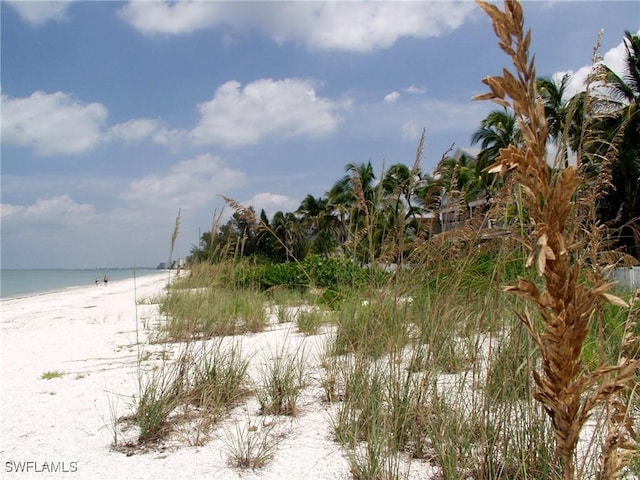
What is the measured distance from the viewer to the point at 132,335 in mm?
8477

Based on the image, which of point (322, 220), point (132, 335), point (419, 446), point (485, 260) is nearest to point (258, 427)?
point (419, 446)

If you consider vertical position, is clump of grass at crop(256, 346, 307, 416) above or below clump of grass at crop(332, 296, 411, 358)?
below

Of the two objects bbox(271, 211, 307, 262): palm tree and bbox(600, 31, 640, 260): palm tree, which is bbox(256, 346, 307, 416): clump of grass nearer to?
bbox(271, 211, 307, 262): palm tree

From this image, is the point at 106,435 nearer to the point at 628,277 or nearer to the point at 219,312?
the point at 219,312

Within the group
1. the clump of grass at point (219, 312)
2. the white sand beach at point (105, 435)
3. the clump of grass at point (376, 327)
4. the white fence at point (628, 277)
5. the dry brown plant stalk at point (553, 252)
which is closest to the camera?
the dry brown plant stalk at point (553, 252)

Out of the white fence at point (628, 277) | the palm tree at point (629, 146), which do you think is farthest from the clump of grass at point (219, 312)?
the palm tree at point (629, 146)

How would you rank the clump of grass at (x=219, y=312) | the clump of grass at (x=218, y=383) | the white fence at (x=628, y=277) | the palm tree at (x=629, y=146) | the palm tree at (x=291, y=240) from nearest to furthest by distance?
the palm tree at (x=291, y=240) → the clump of grass at (x=218, y=383) → the white fence at (x=628, y=277) → the clump of grass at (x=219, y=312) → the palm tree at (x=629, y=146)

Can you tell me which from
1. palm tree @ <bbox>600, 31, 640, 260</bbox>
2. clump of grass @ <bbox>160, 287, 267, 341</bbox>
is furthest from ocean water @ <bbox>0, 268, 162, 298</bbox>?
palm tree @ <bbox>600, 31, 640, 260</bbox>

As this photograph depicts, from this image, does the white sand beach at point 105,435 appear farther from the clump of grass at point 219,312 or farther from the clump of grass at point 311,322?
the clump of grass at point 311,322

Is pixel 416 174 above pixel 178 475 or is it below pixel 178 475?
above

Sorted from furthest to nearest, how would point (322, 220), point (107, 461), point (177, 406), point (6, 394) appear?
point (322, 220) < point (6, 394) < point (177, 406) < point (107, 461)

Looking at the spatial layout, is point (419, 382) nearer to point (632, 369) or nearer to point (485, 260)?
point (485, 260)

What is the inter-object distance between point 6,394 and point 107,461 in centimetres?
252

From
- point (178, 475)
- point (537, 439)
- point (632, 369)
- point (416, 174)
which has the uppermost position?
point (416, 174)
